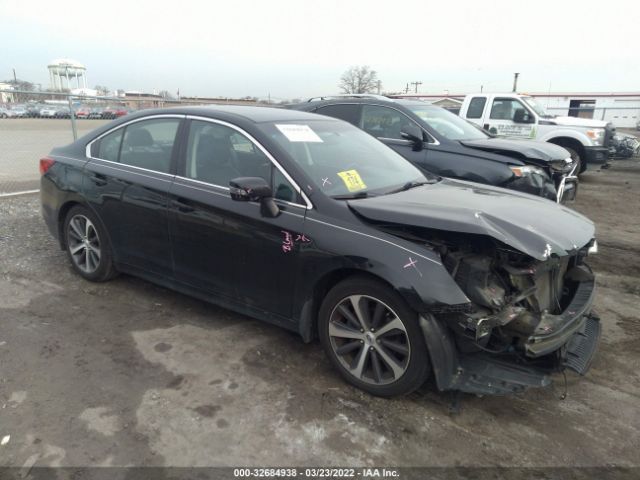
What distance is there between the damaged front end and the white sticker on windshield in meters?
1.33

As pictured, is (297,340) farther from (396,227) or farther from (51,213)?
(51,213)

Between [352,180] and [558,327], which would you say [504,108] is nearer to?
[352,180]

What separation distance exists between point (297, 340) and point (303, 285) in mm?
749

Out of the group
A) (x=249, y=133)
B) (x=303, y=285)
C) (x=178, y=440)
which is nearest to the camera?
(x=178, y=440)

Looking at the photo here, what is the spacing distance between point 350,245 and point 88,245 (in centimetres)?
288

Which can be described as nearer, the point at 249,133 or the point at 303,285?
the point at 303,285

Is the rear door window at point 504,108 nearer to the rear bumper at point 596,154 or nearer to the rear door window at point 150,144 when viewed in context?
the rear bumper at point 596,154

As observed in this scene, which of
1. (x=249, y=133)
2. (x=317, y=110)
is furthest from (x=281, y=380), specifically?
(x=317, y=110)

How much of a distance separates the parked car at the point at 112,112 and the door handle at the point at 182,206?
10509 millimetres

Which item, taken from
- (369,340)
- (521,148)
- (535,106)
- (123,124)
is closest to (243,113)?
(123,124)

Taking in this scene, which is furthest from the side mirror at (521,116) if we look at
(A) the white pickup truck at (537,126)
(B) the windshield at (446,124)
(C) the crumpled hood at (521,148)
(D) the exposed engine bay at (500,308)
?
(D) the exposed engine bay at (500,308)

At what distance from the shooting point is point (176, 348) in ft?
11.7

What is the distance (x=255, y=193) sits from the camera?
311 cm

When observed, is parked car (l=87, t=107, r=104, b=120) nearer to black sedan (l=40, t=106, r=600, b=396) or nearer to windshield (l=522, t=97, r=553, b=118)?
black sedan (l=40, t=106, r=600, b=396)
